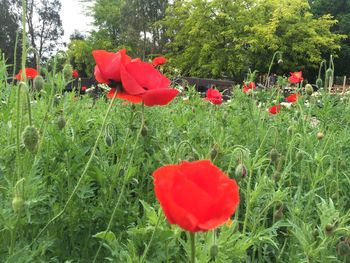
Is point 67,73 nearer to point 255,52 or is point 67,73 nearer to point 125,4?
point 255,52

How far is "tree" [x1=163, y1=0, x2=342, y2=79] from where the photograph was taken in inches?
953

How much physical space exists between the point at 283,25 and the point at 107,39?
12642mm

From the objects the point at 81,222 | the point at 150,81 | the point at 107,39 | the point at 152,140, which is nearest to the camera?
the point at 150,81

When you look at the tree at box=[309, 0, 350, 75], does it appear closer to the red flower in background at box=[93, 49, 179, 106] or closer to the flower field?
the flower field

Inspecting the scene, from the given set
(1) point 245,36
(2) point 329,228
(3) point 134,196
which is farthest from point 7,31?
(2) point 329,228

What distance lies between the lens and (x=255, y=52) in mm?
24609

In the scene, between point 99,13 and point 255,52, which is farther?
point 99,13

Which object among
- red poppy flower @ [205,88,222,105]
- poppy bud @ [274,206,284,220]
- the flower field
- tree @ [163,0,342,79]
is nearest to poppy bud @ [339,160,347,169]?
the flower field

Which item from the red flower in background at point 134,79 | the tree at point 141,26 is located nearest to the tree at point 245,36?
the tree at point 141,26

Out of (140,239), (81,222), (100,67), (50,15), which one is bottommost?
(50,15)

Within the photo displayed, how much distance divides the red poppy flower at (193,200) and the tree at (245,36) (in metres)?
23.3

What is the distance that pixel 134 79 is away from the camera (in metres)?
1.29

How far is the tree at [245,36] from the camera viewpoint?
24.2 meters

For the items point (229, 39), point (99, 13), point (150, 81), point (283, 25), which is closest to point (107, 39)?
point (99, 13)
